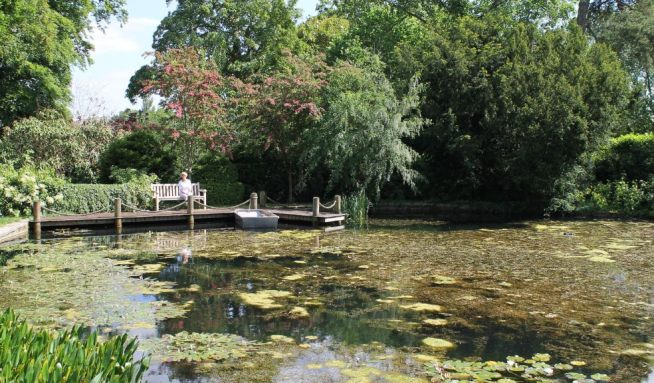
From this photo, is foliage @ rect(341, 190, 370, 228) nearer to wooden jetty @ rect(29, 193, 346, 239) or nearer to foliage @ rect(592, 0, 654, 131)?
wooden jetty @ rect(29, 193, 346, 239)

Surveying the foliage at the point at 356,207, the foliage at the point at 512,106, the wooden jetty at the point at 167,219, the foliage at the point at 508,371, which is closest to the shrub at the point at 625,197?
the foliage at the point at 512,106

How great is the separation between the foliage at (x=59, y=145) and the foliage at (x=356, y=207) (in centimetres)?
915

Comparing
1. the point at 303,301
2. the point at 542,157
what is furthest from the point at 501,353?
the point at 542,157

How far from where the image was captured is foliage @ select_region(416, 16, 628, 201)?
19047 millimetres

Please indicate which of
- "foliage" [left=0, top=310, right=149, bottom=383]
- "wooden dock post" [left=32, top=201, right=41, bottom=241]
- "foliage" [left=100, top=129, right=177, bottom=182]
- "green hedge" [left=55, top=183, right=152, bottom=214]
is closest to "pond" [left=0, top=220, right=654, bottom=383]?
"wooden dock post" [left=32, top=201, right=41, bottom=241]

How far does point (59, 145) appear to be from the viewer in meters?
20.3

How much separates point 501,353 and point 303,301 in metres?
3.00

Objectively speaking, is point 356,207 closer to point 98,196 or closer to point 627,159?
point 98,196

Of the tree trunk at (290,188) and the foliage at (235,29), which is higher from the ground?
the foliage at (235,29)

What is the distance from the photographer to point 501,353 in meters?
Result: 6.20

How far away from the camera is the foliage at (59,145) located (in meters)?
19.8

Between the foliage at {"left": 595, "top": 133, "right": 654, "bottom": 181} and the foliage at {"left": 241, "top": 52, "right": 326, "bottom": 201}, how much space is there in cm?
1067

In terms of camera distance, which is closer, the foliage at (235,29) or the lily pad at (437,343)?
the lily pad at (437,343)

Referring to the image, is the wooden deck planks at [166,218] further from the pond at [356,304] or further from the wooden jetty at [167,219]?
the pond at [356,304]
